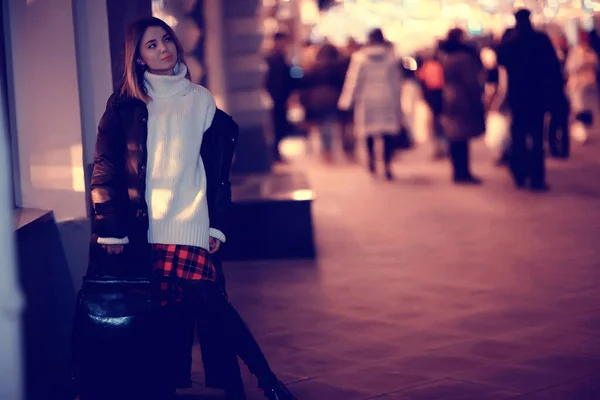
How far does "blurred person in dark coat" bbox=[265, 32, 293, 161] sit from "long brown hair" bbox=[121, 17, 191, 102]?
15.1 meters

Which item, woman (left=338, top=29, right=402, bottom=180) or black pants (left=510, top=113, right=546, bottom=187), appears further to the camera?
woman (left=338, top=29, right=402, bottom=180)

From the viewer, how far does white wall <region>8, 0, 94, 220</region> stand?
6562 millimetres

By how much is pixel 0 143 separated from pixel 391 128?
12981mm

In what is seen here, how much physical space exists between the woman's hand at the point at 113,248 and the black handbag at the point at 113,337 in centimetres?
11

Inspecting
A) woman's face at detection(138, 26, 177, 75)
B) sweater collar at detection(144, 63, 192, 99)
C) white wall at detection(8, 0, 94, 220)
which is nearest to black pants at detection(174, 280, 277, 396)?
sweater collar at detection(144, 63, 192, 99)

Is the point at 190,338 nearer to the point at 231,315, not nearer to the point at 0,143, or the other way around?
the point at 231,315

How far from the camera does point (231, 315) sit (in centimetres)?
564

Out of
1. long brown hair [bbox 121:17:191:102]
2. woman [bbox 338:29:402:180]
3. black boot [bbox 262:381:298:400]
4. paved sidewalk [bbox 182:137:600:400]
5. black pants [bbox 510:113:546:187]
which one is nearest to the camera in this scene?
long brown hair [bbox 121:17:191:102]

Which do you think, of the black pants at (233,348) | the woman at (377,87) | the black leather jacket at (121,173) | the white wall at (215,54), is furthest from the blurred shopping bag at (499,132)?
the black leather jacket at (121,173)

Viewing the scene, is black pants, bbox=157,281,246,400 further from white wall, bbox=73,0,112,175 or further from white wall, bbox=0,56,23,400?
white wall, bbox=0,56,23,400

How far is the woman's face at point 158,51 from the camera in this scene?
5.48 metres

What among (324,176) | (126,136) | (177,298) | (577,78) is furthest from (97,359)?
(577,78)

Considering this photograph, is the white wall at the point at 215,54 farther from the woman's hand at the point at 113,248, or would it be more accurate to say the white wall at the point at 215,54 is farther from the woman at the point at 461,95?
the woman's hand at the point at 113,248

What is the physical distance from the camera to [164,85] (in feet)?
18.1
